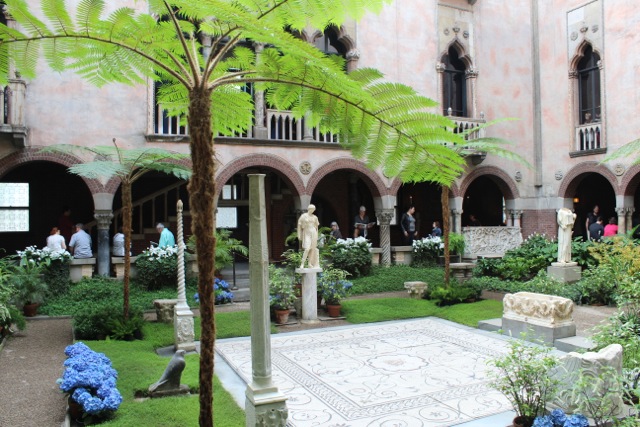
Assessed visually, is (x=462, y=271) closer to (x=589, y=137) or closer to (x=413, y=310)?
(x=413, y=310)

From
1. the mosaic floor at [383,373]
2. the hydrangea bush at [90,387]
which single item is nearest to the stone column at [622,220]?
the mosaic floor at [383,373]

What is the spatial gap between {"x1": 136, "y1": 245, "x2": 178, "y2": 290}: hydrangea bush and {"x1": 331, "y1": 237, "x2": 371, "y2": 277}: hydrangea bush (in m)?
4.52

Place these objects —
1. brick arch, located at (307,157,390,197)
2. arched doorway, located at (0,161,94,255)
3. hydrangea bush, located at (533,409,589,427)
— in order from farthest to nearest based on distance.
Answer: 1. brick arch, located at (307,157,390,197)
2. arched doorway, located at (0,161,94,255)
3. hydrangea bush, located at (533,409,589,427)

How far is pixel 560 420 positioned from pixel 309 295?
21.1 feet

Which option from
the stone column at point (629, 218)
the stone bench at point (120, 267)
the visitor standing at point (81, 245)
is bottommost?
the stone bench at point (120, 267)

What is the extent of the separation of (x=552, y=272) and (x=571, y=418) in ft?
31.5

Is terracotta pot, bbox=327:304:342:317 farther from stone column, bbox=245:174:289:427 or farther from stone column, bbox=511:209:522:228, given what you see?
stone column, bbox=511:209:522:228

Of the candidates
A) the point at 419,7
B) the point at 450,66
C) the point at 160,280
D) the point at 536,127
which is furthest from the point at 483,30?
the point at 160,280

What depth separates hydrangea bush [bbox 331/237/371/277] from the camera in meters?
14.6

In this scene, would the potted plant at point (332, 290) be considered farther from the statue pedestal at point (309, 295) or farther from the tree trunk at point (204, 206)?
the tree trunk at point (204, 206)

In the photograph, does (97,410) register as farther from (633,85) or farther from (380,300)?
(633,85)

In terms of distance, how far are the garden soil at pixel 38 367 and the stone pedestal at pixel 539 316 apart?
1.78 ft

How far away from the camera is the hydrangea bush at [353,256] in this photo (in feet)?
47.9

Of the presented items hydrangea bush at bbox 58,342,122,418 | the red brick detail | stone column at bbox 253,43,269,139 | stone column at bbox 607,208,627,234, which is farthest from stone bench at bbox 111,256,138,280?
stone column at bbox 607,208,627,234
